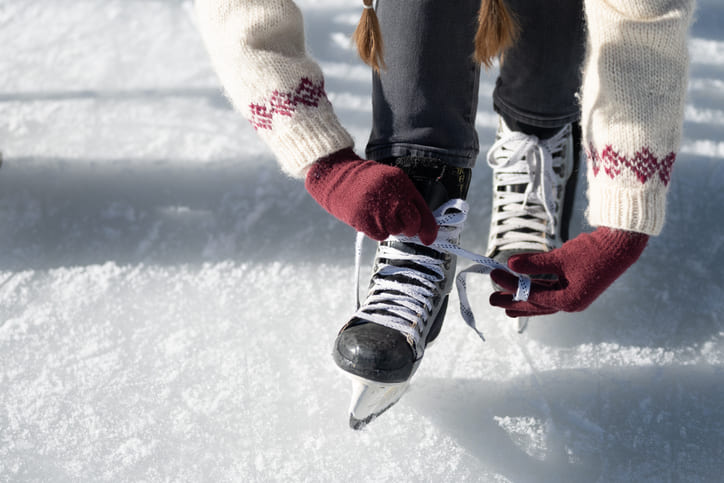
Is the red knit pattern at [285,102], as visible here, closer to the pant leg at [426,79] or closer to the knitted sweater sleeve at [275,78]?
the knitted sweater sleeve at [275,78]

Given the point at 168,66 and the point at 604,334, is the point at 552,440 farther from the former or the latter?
the point at 168,66

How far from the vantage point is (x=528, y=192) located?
2.80 feet

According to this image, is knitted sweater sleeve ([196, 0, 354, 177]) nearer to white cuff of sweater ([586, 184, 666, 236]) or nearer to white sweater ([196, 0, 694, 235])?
white sweater ([196, 0, 694, 235])

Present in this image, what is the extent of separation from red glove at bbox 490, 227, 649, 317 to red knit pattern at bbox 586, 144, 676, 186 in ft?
0.19

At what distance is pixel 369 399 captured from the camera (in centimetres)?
69

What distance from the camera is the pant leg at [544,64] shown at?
0.74 m

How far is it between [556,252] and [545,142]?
258mm

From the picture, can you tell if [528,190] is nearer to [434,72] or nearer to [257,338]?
[434,72]

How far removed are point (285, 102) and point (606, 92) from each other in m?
0.32

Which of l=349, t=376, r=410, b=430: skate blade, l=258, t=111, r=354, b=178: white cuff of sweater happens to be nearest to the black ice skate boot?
l=349, t=376, r=410, b=430: skate blade

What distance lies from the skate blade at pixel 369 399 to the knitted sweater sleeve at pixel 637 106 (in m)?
0.31

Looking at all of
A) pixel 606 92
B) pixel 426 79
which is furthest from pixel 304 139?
pixel 606 92

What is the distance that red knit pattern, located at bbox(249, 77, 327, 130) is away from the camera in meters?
0.58

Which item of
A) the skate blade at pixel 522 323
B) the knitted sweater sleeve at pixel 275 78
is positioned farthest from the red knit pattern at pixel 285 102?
the skate blade at pixel 522 323
